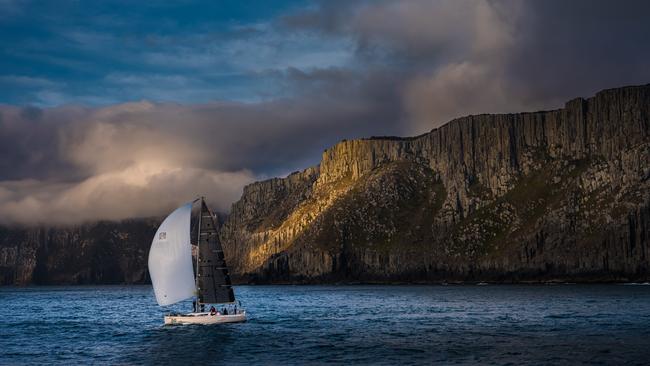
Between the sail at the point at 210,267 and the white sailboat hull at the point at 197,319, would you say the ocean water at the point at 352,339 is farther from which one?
the sail at the point at 210,267

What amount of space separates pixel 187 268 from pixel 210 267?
3.70 meters

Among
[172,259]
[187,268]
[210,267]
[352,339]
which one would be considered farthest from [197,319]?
[352,339]

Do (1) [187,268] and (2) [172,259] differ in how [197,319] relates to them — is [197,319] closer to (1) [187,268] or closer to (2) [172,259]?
(1) [187,268]

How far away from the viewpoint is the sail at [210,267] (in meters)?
90.4

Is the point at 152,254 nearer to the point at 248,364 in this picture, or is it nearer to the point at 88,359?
the point at 88,359

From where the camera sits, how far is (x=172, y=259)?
86750mm

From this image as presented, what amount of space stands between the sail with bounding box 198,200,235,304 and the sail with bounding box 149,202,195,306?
2593 mm

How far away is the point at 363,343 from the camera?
7569 centimetres

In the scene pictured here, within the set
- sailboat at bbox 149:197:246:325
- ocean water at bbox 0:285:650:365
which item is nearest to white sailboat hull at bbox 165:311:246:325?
sailboat at bbox 149:197:246:325

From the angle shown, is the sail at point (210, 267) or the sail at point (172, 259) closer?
the sail at point (172, 259)

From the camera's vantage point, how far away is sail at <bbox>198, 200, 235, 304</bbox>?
90375mm

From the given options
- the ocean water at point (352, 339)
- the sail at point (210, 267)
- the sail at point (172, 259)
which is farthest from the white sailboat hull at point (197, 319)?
the sail at point (172, 259)

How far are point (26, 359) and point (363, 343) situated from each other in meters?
31.8

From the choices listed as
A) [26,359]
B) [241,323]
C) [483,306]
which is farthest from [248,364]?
[483,306]
